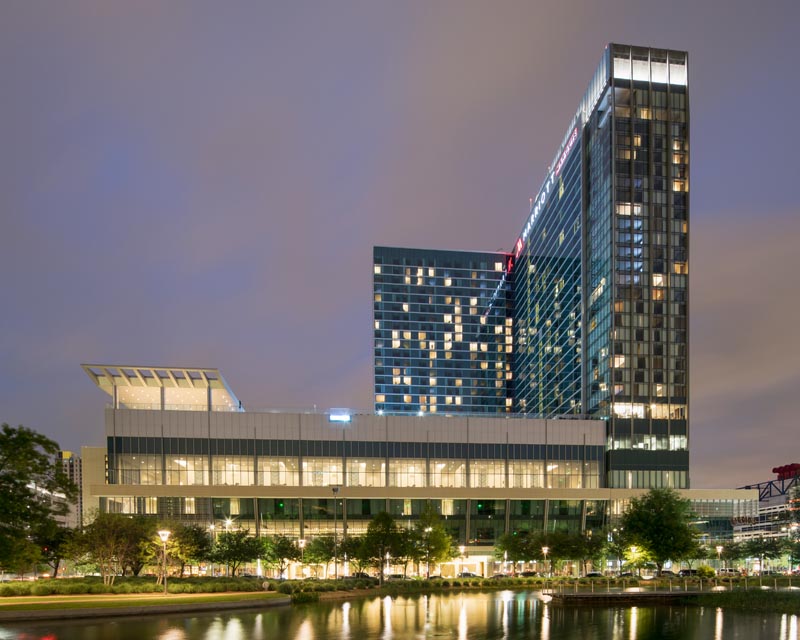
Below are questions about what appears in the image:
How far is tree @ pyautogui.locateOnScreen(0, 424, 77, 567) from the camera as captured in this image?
43000 mm

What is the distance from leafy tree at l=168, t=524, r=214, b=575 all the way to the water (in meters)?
23.7

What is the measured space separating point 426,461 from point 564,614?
6624 centimetres

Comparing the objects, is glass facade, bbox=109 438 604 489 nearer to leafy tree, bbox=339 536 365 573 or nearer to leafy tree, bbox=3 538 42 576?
leafy tree, bbox=339 536 365 573

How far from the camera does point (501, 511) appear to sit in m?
113

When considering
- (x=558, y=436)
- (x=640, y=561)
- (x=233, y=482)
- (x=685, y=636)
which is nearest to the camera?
(x=685, y=636)

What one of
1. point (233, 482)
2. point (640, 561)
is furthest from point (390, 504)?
point (640, 561)

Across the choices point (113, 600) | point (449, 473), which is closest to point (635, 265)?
point (449, 473)

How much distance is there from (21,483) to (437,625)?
26356 mm

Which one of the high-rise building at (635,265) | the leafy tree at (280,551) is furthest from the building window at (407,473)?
the high-rise building at (635,265)

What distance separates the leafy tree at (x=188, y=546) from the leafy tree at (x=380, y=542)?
17623mm

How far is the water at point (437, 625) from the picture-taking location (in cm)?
3584

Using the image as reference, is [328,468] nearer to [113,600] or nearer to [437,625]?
[113,600]

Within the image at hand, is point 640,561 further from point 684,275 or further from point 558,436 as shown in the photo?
point 684,275

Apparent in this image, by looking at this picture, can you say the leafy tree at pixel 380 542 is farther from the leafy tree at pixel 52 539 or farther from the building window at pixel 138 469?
the building window at pixel 138 469
